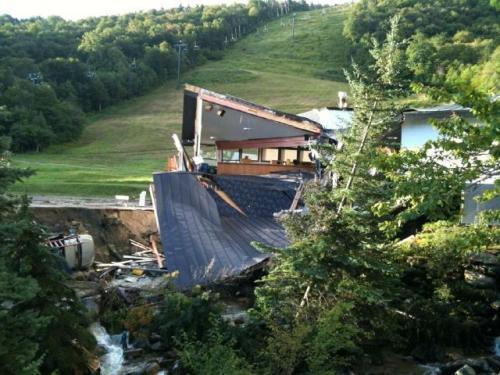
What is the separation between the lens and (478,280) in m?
18.7

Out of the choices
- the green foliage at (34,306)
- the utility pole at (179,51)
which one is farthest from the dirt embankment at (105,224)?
the utility pole at (179,51)

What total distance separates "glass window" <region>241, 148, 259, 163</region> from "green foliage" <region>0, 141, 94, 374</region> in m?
18.6

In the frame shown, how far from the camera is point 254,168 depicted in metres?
28.3

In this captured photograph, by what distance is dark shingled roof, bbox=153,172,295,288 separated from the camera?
1899 centimetres

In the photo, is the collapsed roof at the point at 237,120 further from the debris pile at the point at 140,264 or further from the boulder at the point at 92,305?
the boulder at the point at 92,305

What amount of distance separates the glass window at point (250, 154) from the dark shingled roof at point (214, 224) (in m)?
6.18

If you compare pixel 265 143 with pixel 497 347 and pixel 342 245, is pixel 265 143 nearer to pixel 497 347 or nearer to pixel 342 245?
pixel 497 347

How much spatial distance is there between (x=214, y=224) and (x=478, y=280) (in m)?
9.65

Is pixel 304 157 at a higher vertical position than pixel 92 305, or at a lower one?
higher

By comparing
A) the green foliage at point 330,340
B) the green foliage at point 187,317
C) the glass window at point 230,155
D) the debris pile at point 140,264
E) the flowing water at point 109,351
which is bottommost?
the debris pile at point 140,264

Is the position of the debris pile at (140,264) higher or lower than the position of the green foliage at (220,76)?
lower

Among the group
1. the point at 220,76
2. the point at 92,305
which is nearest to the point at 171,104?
the point at 220,76

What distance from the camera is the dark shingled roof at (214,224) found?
62.3 feet

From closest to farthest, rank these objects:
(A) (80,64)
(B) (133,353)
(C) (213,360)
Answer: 1. (C) (213,360)
2. (B) (133,353)
3. (A) (80,64)
